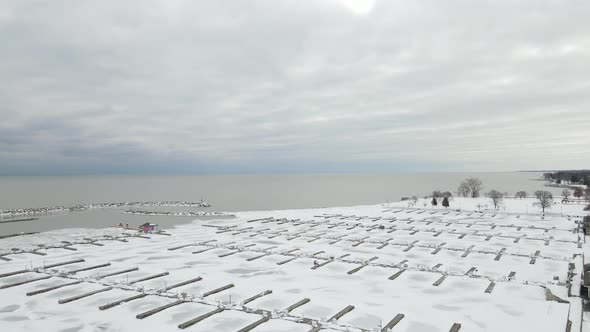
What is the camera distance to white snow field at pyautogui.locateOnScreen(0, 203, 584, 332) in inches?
619

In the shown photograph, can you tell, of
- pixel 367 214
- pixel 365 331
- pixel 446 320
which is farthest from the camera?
pixel 367 214

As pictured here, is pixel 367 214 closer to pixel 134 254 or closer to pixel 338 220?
pixel 338 220

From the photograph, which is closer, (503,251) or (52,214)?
(503,251)

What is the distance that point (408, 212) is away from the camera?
179ft

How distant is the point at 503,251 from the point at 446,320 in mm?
15371

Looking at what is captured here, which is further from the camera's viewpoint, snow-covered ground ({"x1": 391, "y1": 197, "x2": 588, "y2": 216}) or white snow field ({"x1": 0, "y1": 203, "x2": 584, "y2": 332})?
snow-covered ground ({"x1": 391, "y1": 197, "x2": 588, "y2": 216})

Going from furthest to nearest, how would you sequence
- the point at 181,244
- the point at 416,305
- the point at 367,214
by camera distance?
the point at 367,214 < the point at 181,244 < the point at 416,305

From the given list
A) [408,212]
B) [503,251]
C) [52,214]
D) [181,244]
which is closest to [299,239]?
[181,244]

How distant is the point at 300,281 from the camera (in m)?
21.2

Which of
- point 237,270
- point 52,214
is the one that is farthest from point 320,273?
point 52,214

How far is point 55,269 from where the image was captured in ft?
77.6

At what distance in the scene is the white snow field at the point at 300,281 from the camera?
15.7 meters

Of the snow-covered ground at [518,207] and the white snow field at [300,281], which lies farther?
the snow-covered ground at [518,207]

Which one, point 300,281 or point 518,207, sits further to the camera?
point 518,207
